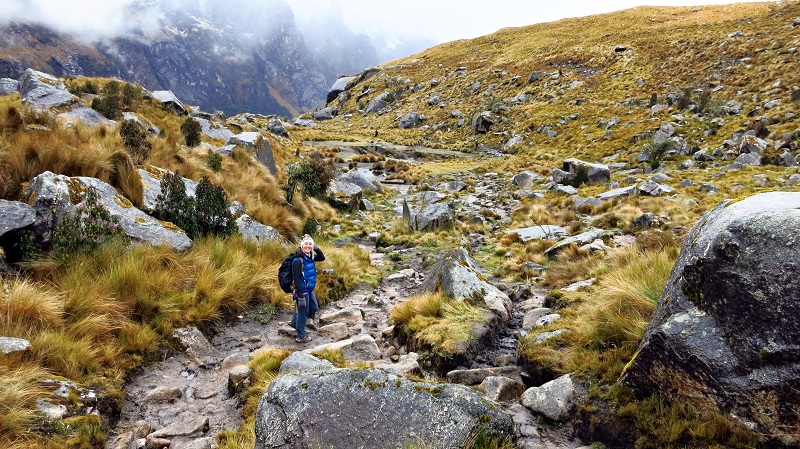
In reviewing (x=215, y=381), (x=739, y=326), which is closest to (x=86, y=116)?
(x=215, y=381)

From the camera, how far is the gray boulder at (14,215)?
6.39 m

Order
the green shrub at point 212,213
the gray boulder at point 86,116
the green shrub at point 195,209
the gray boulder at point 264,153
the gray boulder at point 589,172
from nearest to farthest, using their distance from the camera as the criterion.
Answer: the green shrub at point 195,209 → the green shrub at point 212,213 → the gray boulder at point 86,116 → the gray boulder at point 264,153 → the gray boulder at point 589,172

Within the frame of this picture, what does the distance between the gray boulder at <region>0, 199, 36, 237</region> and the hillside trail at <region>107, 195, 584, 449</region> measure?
3178 millimetres

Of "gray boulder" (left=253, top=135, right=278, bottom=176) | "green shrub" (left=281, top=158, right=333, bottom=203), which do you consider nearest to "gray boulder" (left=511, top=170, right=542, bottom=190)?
"green shrub" (left=281, top=158, right=333, bottom=203)

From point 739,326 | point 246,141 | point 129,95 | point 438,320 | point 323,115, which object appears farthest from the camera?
point 323,115

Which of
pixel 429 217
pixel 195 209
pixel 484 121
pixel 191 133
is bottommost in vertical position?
pixel 429 217

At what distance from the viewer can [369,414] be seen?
3604mm

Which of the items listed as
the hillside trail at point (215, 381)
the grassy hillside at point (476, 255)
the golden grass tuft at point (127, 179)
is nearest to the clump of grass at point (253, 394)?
the grassy hillside at point (476, 255)

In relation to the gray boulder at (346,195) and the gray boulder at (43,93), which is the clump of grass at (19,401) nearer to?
the gray boulder at (43,93)

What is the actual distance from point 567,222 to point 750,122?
21.5m

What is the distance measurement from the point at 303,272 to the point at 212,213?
386 centimetres

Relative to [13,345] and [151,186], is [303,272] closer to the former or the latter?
[13,345]

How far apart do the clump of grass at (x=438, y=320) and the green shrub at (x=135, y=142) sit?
8477 millimetres

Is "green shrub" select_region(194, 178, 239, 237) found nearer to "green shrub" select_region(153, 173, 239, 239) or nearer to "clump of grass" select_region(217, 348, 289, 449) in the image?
"green shrub" select_region(153, 173, 239, 239)
